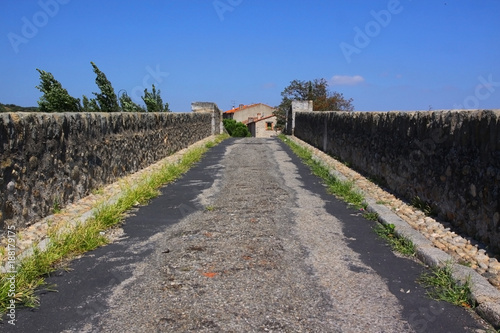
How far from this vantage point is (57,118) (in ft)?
20.3

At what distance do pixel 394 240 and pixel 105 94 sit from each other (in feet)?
41.5

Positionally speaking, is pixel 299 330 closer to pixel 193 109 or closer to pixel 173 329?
pixel 173 329

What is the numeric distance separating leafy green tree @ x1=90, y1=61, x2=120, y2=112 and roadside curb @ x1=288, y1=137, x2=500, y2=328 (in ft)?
37.3

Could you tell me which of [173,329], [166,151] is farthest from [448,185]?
[166,151]

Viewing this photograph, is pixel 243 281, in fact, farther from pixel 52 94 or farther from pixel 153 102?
pixel 153 102

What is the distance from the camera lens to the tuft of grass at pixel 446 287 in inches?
136

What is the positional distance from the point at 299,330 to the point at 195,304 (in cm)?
79

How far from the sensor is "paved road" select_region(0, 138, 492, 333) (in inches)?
122

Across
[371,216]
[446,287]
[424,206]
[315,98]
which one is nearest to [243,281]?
[446,287]

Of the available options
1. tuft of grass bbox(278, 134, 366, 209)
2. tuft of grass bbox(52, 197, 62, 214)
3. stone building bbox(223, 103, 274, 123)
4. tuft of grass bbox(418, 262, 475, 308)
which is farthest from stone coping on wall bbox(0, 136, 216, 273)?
stone building bbox(223, 103, 274, 123)

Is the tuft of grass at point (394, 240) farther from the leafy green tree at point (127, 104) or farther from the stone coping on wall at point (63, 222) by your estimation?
the leafy green tree at point (127, 104)

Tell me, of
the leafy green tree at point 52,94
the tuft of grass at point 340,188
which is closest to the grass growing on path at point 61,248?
the tuft of grass at point 340,188

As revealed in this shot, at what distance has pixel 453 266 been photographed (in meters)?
3.96

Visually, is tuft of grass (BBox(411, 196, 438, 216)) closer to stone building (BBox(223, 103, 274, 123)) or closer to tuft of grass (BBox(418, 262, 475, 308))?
tuft of grass (BBox(418, 262, 475, 308))
